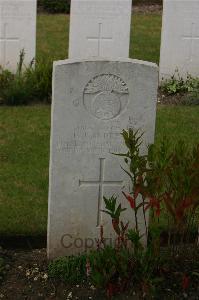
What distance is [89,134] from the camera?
5.47 metres

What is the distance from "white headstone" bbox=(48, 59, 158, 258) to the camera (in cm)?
538

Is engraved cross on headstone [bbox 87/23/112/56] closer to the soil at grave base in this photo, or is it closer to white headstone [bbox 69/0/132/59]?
white headstone [bbox 69/0/132/59]

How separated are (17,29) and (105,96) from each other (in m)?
5.07

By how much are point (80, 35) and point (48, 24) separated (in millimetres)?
5232

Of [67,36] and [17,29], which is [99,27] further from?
[67,36]

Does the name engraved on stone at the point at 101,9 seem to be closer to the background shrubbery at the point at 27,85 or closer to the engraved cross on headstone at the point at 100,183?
the background shrubbery at the point at 27,85

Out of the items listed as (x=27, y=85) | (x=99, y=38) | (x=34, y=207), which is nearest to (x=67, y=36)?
(x=99, y=38)

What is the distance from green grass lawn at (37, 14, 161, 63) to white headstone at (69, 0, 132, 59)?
135 cm

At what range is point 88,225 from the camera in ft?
18.6

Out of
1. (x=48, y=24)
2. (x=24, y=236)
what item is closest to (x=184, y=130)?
(x=24, y=236)

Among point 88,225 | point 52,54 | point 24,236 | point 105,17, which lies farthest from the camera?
point 52,54

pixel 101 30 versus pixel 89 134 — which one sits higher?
pixel 101 30

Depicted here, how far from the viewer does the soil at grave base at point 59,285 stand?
5270 mm

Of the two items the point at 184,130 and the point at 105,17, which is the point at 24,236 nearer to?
the point at 184,130
